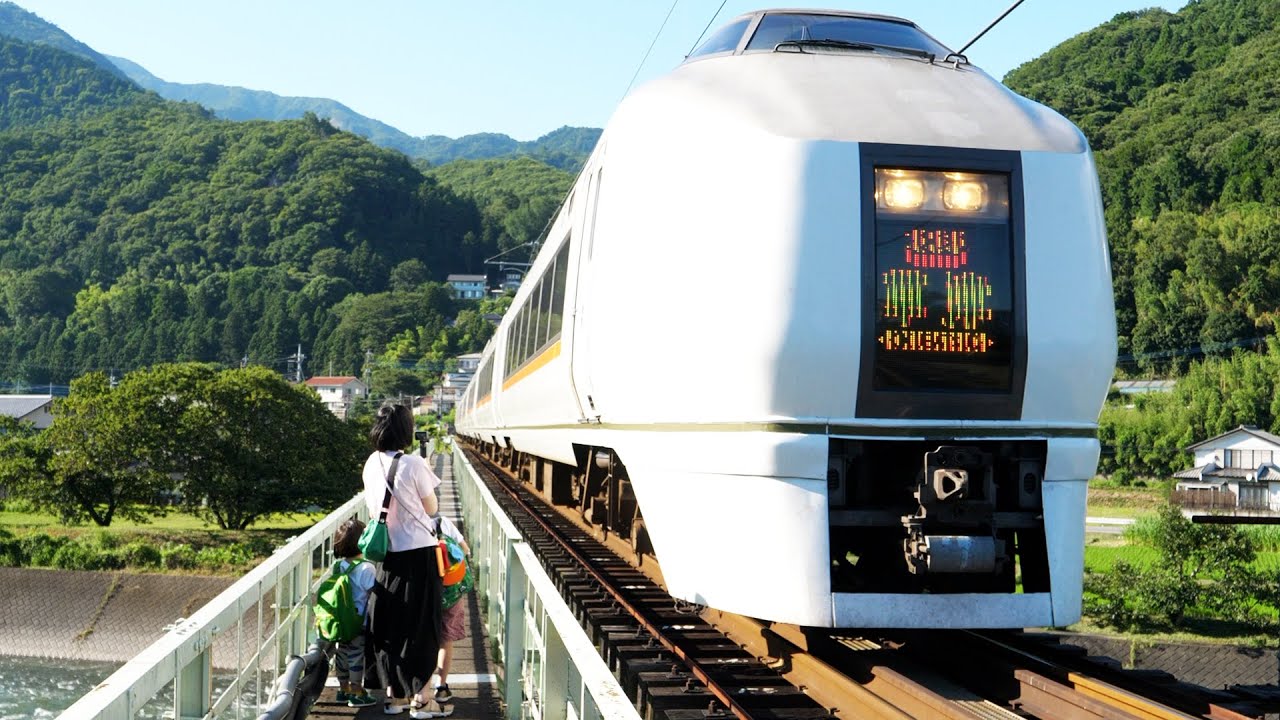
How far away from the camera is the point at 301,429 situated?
4722 centimetres

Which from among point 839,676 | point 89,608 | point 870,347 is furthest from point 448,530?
point 89,608

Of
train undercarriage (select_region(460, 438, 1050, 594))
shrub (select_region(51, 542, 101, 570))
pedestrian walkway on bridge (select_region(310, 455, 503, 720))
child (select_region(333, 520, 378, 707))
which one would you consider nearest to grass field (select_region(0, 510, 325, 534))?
shrub (select_region(51, 542, 101, 570))

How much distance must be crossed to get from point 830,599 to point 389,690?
1938 mm

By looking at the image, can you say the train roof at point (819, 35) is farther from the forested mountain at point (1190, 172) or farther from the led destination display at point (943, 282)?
the forested mountain at point (1190, 172)

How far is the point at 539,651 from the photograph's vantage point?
15.7ft

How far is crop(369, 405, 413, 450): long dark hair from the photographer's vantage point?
5441 millimetres

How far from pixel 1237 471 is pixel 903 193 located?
5138cm

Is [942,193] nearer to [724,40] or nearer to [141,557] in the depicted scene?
[724,40]

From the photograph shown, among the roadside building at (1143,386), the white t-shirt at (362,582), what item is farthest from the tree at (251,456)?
the roadside building at (1143,386)

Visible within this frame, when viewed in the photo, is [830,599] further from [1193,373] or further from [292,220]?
[292,220]

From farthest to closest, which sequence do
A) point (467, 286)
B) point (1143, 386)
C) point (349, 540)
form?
point (467, 286)
point (1143, 386)
point (349, 540)

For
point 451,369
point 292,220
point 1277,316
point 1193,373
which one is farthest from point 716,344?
point 292,220

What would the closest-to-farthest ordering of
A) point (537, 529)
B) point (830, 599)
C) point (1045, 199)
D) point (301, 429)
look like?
point (830, 599) → point (1045, 199) → point (537, 529) → point (301, 429)

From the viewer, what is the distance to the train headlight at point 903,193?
5.77 metres
